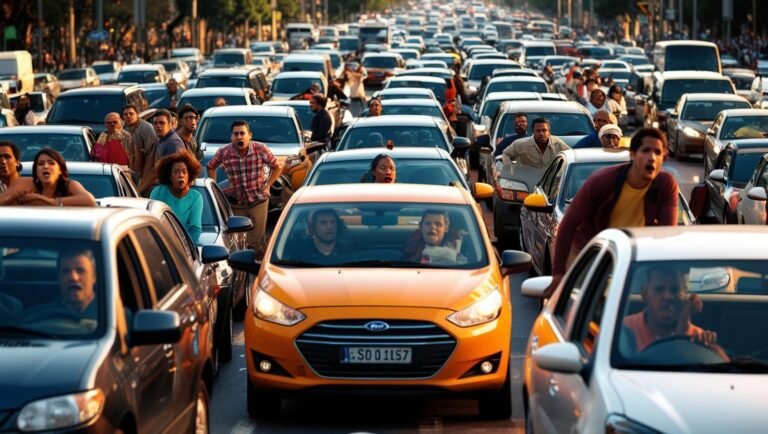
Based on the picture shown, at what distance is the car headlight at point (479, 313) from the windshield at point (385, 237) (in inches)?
20.4

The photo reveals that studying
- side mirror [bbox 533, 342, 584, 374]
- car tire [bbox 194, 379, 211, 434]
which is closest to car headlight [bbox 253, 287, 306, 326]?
car tire [bbox 194, 379, 211, 434]

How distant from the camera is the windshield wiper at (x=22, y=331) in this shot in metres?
7.27

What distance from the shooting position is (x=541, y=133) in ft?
67.4

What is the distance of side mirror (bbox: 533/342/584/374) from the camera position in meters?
6.77

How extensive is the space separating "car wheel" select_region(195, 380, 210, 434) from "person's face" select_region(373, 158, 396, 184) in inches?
216

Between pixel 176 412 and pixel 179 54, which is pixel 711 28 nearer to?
pixel 179 54

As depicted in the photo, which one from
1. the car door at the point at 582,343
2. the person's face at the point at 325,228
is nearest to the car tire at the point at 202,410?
the car door at the point at 582,343

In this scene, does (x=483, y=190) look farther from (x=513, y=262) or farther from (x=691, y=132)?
(x=691, y=132)

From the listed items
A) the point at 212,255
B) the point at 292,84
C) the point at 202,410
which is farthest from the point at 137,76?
the point at 202,410

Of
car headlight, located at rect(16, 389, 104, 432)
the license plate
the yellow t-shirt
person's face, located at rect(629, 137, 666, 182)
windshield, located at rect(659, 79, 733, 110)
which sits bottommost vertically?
windshield, located at rect(659, 79, 733, 110)

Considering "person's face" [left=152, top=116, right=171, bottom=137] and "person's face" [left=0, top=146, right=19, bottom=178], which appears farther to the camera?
"person's face" [left=152, top=116, right=171, bottom=137]

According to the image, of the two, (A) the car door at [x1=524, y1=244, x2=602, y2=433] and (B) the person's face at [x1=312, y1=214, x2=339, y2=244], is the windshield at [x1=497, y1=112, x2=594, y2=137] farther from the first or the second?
(A) the car door at [x1=524, y1=244, x2=602, y2=433]

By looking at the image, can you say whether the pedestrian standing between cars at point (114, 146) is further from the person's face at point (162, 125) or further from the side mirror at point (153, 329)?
the side mirror at point (153, 329)

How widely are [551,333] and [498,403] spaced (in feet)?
9.07
